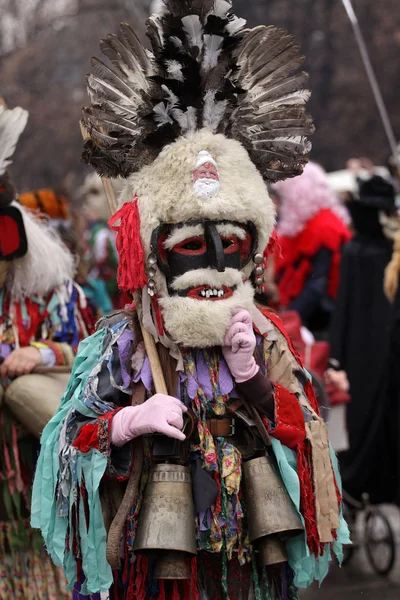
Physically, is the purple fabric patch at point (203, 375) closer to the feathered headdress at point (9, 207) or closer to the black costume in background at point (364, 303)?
the feathered headdress at point (9, 207)

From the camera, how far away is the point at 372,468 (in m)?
7.19

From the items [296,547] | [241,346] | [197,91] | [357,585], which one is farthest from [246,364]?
[357,585]

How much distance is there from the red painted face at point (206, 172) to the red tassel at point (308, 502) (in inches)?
36.9

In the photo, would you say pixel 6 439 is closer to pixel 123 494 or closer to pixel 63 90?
pixel 123 494

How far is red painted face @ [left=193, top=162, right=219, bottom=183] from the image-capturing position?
3.46 metres

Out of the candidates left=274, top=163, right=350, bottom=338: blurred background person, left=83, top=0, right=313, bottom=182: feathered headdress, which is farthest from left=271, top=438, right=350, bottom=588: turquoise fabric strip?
left=274, top=163, right=350, bottom=338: blurred background person

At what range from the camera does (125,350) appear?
350 centimetres

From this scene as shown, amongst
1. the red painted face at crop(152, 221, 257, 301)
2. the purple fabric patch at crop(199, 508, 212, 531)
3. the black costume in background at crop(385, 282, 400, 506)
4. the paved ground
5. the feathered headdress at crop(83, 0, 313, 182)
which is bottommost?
the paved ground

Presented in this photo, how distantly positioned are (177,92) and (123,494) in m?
1.35

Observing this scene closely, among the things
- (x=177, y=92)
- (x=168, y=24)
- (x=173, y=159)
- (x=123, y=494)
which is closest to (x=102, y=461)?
(x=123, y=494)

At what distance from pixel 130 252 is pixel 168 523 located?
2.91 feet

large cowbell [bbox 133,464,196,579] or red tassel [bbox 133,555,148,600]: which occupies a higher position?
large cowbell [bbox 133,464,196,579]

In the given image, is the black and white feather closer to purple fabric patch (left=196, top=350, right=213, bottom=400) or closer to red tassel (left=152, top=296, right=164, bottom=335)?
red tassel (left=152, top=296, right=164, bottom=335)

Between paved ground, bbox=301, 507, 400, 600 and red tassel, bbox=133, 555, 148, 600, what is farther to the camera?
paved ground, bbox=301, 507, 400, 600
